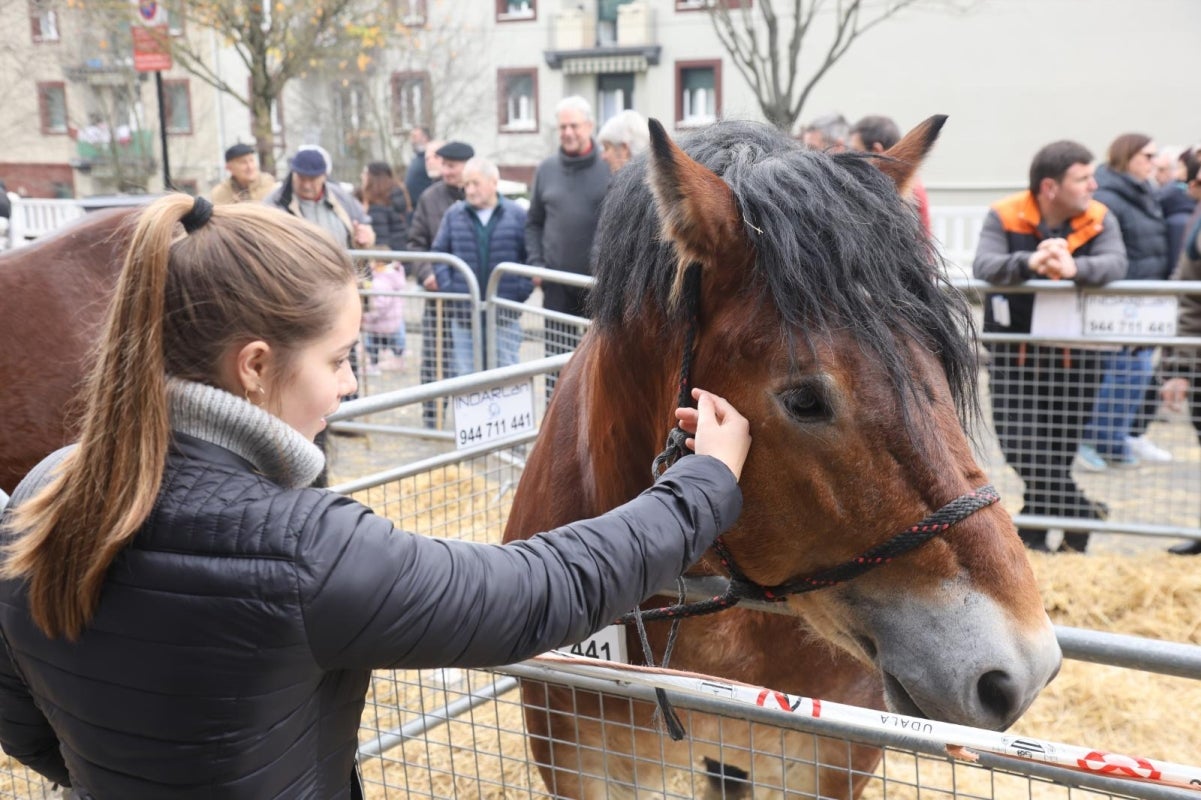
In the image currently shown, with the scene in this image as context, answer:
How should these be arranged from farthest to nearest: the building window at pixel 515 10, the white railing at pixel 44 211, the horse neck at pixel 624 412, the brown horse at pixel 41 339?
the building window at pixel 515 10 < the white railing at pixel 44 211 < the brown horse at pixel 41 339 < the horse neck at pixel 624 412

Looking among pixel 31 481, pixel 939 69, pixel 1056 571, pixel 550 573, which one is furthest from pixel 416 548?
pixel 939 69

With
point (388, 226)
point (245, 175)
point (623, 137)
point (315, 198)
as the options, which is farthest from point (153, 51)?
point (623, 137)

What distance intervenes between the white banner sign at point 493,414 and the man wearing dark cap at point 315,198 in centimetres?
390

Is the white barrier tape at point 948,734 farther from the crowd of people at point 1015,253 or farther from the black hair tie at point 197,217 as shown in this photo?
the crowd of people at point 1015,253

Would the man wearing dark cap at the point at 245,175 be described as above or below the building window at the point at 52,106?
below

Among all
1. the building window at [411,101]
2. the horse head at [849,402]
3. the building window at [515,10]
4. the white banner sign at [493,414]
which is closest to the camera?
the horse head at [849,402]

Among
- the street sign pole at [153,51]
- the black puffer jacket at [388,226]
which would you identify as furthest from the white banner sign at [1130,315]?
the street sign pole at [153,51]

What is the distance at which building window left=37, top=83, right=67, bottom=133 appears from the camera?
83.0ft

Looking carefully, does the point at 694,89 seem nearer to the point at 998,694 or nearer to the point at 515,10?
the point at 515,10

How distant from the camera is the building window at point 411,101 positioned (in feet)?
89.9

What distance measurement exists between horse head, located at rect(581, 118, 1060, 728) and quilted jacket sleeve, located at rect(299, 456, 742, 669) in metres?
0.31

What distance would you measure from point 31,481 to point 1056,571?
194 inches

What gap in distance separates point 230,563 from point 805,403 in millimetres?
989

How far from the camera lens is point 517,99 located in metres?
31.6
